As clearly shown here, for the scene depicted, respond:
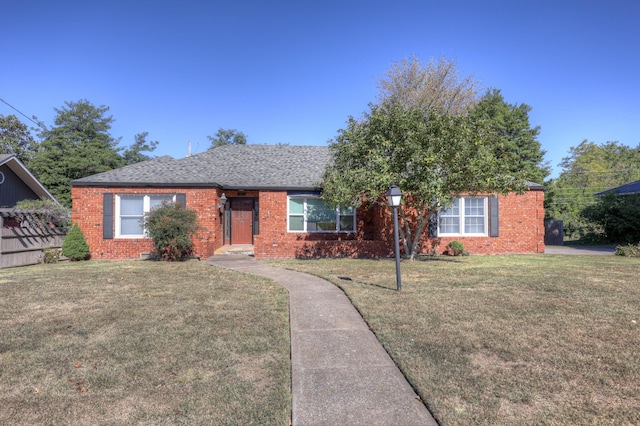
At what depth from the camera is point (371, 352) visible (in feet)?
13.3

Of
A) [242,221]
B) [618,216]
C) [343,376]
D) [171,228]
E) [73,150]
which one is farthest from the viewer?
[73,150]

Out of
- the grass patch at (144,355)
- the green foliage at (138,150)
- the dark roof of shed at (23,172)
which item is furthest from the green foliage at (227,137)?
the grass patch at (144,355)

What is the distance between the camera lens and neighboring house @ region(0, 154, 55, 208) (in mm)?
16572

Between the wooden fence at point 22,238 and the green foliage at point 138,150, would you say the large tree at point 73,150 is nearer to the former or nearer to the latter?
the green foliage at point 138,150

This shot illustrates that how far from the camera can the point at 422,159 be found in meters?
9.82

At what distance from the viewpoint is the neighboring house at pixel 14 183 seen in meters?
16.6

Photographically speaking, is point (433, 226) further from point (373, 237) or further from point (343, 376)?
point (343, 376)

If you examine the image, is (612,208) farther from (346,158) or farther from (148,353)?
(148,353)

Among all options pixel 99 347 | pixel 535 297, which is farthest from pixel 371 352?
pixel 535 297

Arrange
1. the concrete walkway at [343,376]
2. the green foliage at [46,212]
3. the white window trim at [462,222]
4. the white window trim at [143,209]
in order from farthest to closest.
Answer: the white window trim at [462,222], the white window trim at [143,209], the green foliage at [46,212], the concrete walkway at [343,376]

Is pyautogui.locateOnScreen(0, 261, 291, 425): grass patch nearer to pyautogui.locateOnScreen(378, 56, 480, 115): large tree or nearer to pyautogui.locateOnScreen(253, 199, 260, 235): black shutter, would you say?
pyautogui.locateOnScreen(253, 199, 260, 235): black shutter

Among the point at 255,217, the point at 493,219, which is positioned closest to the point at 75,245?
the point at 255,217

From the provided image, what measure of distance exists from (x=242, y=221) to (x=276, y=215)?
3.50 meters

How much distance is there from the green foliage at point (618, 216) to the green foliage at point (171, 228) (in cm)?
2037
